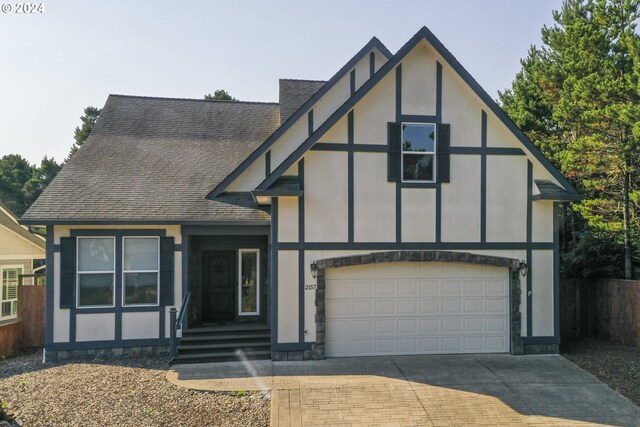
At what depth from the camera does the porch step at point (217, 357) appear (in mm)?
9379

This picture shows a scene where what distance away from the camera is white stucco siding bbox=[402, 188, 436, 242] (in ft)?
32.0

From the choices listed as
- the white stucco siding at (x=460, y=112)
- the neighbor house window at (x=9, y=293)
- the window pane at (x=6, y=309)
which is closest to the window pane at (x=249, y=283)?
the white stucco siding at (x=460, y=112)

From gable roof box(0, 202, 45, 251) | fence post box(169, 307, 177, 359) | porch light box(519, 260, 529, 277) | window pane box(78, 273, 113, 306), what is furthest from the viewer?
gable roof box(0, 202, 45, 251)

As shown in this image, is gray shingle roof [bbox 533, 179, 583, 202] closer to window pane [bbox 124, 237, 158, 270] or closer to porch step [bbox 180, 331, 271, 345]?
porch step [bbox 180, 331, 271, 345]

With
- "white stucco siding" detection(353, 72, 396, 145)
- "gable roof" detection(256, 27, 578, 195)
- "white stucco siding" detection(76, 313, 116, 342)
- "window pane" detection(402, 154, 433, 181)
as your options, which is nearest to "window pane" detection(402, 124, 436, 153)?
"window pane" detection(402, 154, 433, 181)

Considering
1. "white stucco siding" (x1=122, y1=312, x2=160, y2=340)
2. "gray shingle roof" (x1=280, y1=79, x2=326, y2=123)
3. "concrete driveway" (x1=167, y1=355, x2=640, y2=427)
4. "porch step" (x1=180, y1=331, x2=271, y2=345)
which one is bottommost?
"concrete driveway" (x1=167, y1=355, x2=640, y2=427)

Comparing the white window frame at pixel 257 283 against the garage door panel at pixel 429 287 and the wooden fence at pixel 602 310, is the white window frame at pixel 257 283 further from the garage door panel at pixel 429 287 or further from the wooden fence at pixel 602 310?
the wooden fence at pixel 602 310

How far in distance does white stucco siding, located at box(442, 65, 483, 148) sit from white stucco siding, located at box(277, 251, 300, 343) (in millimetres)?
4738

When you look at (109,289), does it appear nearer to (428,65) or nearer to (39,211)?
(39,211)

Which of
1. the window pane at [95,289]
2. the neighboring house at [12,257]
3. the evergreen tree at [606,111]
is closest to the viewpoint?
the window pane at [95,289]

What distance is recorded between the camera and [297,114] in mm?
11352

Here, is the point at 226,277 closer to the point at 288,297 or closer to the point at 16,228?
the point at 288,297

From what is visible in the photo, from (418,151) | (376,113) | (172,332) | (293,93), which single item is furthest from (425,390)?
(293,93)

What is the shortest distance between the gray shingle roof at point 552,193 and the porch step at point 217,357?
7.39 meters
